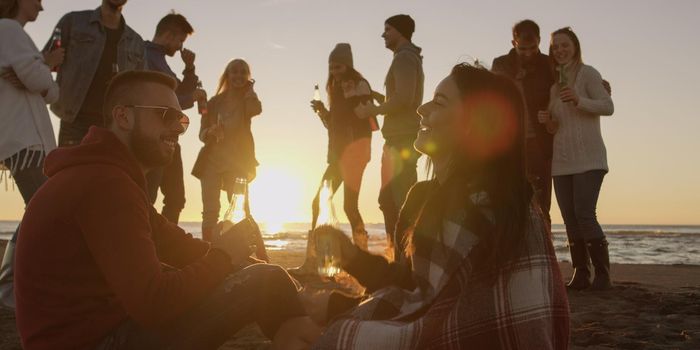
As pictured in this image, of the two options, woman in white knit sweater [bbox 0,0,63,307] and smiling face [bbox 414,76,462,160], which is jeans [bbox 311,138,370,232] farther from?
smiling face [bbox 414,76,462,160]

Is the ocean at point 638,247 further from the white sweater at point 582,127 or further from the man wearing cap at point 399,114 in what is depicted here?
the white sweater at point 582,127

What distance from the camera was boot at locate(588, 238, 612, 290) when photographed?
596 centimetres

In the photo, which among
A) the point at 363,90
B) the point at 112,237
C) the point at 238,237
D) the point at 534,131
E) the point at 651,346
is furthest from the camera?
the point at 363,90

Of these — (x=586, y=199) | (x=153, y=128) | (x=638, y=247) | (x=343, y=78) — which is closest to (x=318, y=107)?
(x=343, y=78)

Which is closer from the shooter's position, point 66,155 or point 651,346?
point 66,155

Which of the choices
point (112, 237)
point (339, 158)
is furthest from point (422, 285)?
point (339, 158)

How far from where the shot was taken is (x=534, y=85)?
6422mm

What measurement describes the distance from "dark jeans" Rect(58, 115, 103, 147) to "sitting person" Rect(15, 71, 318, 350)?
3.04 m

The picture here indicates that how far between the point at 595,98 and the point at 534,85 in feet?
2.11

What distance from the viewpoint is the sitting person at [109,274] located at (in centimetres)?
229

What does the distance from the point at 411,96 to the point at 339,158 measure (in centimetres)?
121

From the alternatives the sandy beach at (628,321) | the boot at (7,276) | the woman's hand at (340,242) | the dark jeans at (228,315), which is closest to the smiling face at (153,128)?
the dark jeans at (228,315)

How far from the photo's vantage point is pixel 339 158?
7.09 metres

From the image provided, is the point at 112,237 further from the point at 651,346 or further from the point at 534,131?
the point at 534,131
